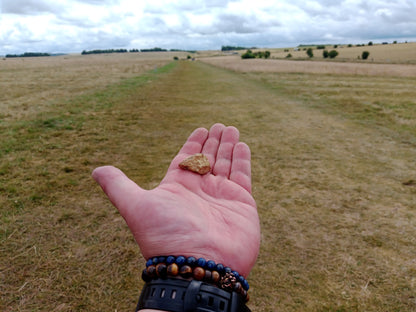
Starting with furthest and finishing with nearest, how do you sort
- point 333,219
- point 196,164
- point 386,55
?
point 386,55, point 333,219, point 196,164

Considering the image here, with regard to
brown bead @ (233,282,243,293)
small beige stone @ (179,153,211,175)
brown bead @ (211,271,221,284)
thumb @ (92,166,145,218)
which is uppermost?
thumb @ (92,166,145,218)

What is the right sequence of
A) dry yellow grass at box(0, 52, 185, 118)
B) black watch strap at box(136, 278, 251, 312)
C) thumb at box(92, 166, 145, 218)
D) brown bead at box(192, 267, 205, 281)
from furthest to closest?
dry yellow grass at box(0, 52, 185, 118)
thumb at box(92, 166, 145, 218)
brown bead at box(192, 267, 205, 281)
black watch strap at box(136, 278, 251, 312)

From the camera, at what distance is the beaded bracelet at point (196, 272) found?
1.75m

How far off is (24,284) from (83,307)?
0.75 m

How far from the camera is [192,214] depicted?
7.48 ft

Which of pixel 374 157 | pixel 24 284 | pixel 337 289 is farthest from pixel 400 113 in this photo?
pixel 24 284

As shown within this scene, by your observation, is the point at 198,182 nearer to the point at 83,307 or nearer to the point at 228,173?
the point at 228,173

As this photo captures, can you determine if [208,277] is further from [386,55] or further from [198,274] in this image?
[386,55]

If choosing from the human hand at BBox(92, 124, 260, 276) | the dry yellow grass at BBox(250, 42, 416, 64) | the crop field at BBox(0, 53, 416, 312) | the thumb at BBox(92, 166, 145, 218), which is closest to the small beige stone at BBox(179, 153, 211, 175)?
the human hand at BBox(92, 124, 260, 276)

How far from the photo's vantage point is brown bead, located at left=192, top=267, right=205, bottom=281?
1720mm

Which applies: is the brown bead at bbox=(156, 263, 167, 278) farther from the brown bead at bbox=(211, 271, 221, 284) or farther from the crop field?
the crop field

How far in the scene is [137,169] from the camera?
5.69m

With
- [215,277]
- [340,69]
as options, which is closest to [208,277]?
[215,277]

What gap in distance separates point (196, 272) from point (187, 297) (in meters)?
0.18
